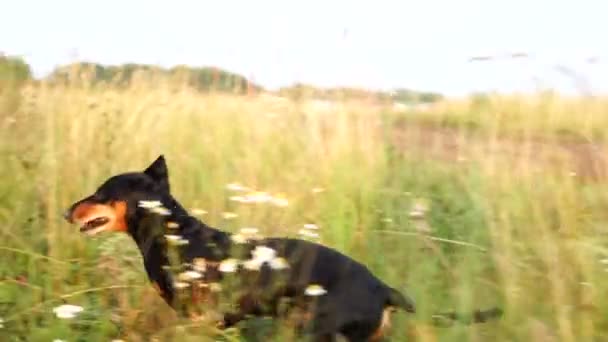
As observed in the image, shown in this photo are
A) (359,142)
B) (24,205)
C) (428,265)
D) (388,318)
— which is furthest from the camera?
(359,142)

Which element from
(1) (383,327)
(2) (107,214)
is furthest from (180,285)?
(2) (107,214)

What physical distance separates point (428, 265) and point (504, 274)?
44 cm

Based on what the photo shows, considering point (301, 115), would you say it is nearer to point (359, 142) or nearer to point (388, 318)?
point (359, 142)

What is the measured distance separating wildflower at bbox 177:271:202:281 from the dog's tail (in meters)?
0.65

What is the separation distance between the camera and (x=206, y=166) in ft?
15.6

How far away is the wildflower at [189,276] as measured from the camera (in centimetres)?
237

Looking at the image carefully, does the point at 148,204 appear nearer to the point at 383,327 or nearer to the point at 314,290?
the point at 314,290

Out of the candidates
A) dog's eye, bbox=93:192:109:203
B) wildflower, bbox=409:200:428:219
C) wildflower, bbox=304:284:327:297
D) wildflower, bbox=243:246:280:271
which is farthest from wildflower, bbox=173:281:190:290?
wildflower, bbox=409:200:428:219

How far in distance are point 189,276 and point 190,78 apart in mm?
3489

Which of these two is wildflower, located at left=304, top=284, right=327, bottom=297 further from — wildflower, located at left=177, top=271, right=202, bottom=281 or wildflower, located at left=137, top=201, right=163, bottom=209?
wildflower, located at left=137, top=201, right=163, bottom=209

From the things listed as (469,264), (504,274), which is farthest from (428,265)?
(504,274)

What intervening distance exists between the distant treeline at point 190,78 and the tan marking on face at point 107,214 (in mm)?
1762

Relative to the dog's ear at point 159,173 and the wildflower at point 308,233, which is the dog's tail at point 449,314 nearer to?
the wildflower at point 308,233

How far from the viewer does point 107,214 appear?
10.4 ft
